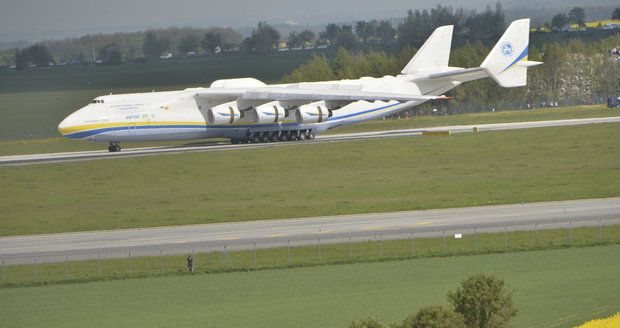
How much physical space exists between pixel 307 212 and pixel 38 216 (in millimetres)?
11466

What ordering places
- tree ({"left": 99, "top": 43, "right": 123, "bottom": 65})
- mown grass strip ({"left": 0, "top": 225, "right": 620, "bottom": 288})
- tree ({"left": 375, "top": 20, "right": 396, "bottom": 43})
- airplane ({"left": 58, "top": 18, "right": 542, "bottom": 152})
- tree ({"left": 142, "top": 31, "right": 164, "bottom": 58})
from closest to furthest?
mown grass strip ({"left": 0, "top": 225, "right": 620, "bottom": 288})
airplane ({"left": 58, "top": 18, "right": 542, "bottom": 152})
tree ({"left": 142, "top": 31, "right": 164, "bottom": 58})
tree ({"left": 375, "top": 20, "right": 396, "bottom": 43})
tree ({"left": 99, "top": 43, "right": 123, "bottom": 65})

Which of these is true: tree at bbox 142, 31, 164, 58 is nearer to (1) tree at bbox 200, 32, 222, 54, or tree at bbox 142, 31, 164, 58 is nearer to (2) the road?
(1) tree at bbox 200, 32, 222, 54

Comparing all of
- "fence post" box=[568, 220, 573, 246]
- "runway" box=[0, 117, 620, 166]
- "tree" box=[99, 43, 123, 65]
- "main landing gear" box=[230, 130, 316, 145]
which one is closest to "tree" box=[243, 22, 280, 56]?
"tree" box=[99, 43, 123, 65]

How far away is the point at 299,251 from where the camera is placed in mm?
40219

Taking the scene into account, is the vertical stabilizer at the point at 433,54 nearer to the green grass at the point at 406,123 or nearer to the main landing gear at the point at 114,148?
the green grass at the point at 406,123

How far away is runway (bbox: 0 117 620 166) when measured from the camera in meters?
72.1

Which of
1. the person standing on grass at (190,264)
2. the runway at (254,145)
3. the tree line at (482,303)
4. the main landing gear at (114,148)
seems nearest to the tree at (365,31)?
the runway at (254,145)

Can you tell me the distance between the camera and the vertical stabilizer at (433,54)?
8362 centimetres

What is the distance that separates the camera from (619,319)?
28.2 m

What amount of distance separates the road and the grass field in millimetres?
3990

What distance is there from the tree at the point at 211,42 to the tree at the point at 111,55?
13.2 meters

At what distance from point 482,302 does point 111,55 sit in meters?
167

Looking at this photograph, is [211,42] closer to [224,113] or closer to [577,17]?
[577,17]

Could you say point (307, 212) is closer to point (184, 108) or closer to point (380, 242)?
point (380, 242)
